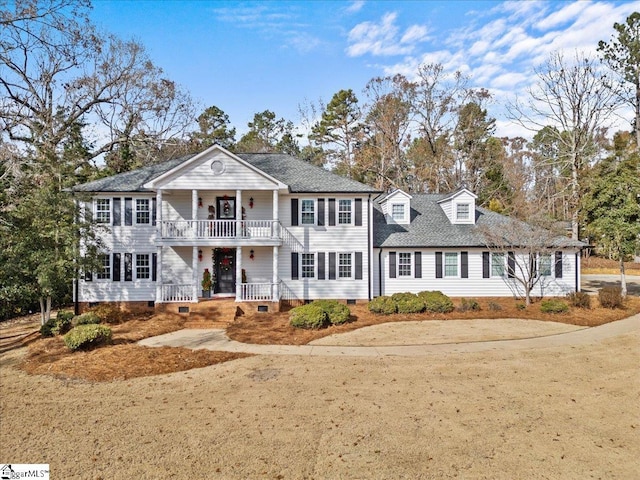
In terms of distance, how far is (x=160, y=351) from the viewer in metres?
12.0

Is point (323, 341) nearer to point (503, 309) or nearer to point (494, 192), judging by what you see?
point (503, 309)

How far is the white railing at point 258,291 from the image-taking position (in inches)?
719

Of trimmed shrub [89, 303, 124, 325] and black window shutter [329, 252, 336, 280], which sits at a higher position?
black window shutter [329, 252, 336, 280]

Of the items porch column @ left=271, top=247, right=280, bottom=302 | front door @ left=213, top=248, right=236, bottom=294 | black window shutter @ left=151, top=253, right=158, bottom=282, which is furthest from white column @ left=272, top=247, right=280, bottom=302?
black window shutter @ left=151, top=253, right=158, bottom=282

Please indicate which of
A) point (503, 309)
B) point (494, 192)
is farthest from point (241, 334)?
point (494, 192)

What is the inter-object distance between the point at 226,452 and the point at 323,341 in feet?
24.3

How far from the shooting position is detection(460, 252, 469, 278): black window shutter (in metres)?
20.4

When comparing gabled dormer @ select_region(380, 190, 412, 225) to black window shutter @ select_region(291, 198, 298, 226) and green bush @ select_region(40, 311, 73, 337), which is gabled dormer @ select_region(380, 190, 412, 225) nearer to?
black window shutter @ select_region(291, 198, 298, 226)

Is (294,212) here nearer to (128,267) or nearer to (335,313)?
(335,313)

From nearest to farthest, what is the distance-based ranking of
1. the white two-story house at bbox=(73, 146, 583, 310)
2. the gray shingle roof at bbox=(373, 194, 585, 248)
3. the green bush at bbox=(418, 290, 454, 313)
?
the green bush at bbox=(418, 290, 454, 313) → the white two-story house at bbox=(73, 146, 583, 310) → the gray shingle roof at bbox=(373, 194, 585, 248)

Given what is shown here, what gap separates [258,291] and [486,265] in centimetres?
1265

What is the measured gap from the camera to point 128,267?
63.3 feet

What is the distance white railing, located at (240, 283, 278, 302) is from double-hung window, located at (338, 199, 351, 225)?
16.4ft

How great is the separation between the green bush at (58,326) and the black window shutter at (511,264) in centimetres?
2120
